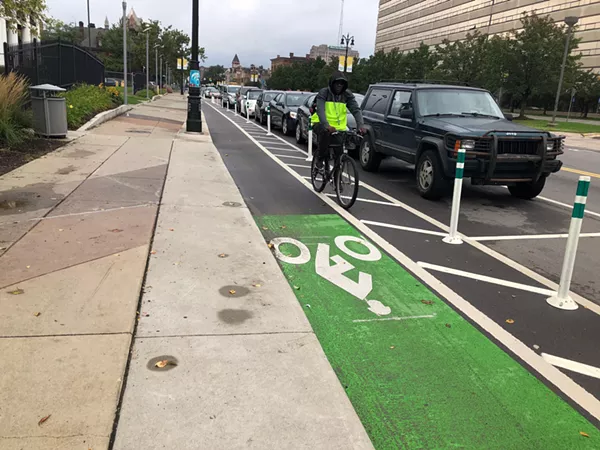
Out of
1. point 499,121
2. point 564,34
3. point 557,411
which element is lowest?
point 557,411

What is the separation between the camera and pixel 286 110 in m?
19.4

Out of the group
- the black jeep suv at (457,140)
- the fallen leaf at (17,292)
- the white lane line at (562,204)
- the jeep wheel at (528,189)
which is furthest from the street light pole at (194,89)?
the fallen leaf at (17,292)

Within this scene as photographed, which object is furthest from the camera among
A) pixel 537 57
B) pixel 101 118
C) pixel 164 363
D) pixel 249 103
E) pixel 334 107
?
pixel 537 57

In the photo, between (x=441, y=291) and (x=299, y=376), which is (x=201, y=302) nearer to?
(x=299, y=376)

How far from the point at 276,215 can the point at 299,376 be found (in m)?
4.42

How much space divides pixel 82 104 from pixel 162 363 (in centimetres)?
1579

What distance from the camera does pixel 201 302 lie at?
4262 mm

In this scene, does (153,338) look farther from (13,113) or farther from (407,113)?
(13,113)

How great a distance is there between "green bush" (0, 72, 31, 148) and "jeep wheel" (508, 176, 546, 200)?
1038 centimetres

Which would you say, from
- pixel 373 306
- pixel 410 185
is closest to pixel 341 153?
pixel 410 185

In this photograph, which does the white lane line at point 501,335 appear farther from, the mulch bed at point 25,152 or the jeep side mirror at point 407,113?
the mulch bed at point 25,152

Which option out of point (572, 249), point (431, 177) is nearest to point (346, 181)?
point (431, 177)

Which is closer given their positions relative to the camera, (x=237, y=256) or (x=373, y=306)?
(x=373, y=306)

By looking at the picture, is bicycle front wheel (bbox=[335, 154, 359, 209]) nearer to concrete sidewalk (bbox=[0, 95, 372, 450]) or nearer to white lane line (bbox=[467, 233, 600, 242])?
concrete sidewalk (bbox=[0, 95, 372, 450])
